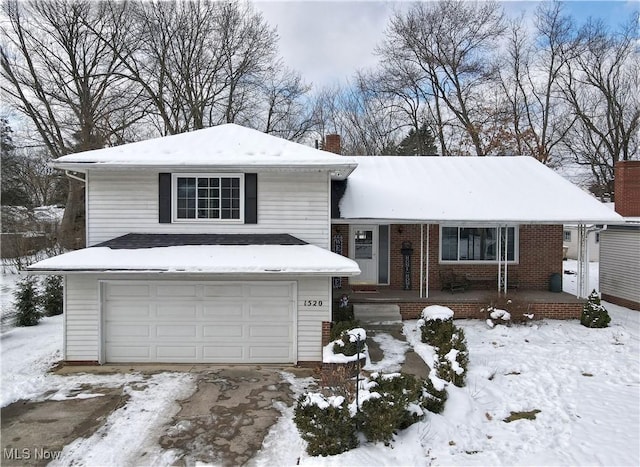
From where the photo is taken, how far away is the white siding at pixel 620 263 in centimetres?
1420

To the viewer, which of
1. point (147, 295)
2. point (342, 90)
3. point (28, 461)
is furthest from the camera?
point (342, 90)

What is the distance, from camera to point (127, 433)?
6.27 metres

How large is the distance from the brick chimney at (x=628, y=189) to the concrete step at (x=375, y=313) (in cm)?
1052

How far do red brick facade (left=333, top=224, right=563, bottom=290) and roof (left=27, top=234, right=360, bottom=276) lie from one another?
A: 4940 mm

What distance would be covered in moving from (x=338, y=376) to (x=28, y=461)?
477 centimetres

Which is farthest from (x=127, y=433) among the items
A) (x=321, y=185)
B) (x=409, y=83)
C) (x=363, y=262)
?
(x=409, y=83)

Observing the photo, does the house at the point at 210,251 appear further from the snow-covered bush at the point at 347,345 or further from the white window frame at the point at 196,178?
→ the snow-covered bush at the point at 347,345

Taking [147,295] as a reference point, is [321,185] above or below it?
above

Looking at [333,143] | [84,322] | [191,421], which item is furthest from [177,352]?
[333,143]

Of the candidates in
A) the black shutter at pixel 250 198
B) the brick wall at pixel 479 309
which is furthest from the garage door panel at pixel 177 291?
the brick wall at pixel 479 309

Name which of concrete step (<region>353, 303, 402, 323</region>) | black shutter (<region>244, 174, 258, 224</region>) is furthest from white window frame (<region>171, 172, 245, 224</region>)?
concrete step (<region>353, 303, 402, 323</region>)

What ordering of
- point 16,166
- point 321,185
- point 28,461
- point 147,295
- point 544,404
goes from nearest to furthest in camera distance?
point 28,461, point 544,404, point 147,295, point 321,185, point 16,166

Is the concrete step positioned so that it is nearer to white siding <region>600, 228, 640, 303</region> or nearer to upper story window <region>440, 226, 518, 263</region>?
upper story window <region>440, 226, 518, 263</region>

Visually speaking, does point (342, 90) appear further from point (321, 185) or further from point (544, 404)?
point (544, 404)
